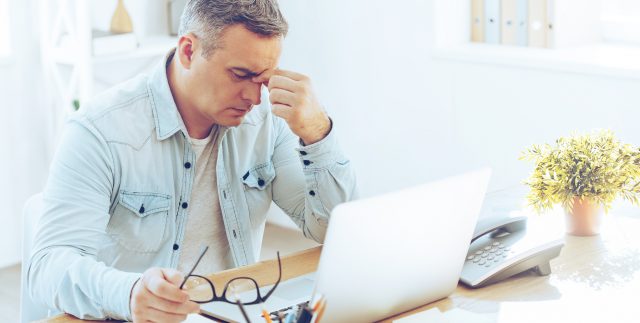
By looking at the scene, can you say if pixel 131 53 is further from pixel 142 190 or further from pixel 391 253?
pixel 391 253

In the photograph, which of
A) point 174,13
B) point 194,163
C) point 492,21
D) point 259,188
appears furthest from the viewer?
point 174,13

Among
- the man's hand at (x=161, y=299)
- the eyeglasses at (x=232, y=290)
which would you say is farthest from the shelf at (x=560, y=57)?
the man's hand at (x=161, y=299)

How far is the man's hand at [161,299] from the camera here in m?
1.43

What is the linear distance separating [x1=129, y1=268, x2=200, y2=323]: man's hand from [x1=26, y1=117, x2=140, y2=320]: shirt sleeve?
2.9 inches

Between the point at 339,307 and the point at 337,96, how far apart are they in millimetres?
2442

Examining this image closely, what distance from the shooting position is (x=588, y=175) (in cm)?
193

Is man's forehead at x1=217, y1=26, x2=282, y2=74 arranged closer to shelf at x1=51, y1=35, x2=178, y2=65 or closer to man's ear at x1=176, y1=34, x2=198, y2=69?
man's ear at x1=176, y1=34, x2=198, y2=69

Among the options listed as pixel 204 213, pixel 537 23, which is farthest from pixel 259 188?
pixel 537 23

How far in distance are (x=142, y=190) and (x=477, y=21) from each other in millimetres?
1905

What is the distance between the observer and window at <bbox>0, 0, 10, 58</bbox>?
12.0 ft

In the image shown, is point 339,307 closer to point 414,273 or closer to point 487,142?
point 414,273

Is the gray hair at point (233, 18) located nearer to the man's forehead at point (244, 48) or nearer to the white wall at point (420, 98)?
the man's forehead at point (244, 48)

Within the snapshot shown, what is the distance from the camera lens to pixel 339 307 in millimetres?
1476

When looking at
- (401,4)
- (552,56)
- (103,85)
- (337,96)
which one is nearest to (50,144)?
(103,85)
